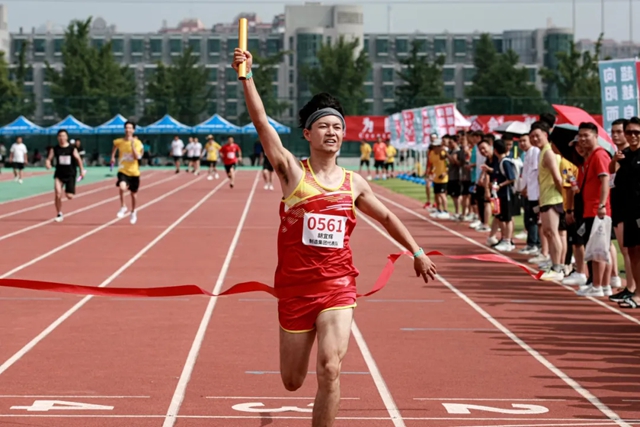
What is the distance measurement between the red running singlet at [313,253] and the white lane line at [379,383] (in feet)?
4.01

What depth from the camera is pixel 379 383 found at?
811cm

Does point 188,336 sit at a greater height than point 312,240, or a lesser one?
lesser

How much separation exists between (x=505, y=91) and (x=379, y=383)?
77.2 meters

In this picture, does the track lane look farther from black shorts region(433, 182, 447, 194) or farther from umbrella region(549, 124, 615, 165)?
black shorts region(433, 182, 447, 194)

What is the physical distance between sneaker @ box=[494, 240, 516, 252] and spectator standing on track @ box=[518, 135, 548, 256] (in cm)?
27

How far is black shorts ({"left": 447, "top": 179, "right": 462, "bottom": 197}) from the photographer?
78.5 feet

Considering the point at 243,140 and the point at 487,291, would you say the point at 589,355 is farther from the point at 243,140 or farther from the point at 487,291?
the point at 243,140

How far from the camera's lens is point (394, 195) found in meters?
35.9

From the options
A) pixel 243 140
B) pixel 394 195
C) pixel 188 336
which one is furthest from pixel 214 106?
pixel 188 336

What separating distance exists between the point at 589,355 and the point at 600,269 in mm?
3488

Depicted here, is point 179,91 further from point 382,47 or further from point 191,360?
point 191,360

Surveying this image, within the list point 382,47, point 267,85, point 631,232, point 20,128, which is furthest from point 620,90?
point 382,47

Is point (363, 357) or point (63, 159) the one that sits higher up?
point (63, 159)

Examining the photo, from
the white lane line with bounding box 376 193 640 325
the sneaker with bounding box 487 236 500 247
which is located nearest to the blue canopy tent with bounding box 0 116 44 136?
the white lane line with bounding box 376 193 640 325
